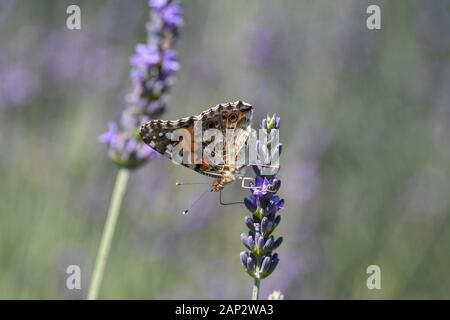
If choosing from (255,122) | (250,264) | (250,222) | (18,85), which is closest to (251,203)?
(250,222)

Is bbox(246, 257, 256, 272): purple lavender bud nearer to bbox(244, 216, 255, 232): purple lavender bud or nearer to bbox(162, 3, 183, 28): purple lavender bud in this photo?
bbox(244, 216, 255, 232): purple lavender bud

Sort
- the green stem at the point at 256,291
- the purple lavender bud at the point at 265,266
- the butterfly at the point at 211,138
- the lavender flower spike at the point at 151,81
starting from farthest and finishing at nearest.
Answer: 1. the lavender flower spike at the point at 151,81
2. the butterfly at the point at 211,138
3. the purple lavender bud at the point at 265,266
4. the green stem at the point at 256,291

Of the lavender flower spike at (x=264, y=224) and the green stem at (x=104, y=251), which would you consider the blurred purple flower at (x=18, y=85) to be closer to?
the green stem at (x=104, y=251)

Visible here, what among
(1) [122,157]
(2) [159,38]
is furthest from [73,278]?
(2) [159,38]

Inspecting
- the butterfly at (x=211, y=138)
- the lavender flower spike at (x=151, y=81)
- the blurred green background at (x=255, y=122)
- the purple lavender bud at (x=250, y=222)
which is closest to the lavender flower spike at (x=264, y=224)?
the purple lavender bud at (x=250, y=222)

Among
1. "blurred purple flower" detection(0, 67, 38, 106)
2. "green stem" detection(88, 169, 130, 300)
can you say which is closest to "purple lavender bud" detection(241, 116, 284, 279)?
"green stem" detection(88, 169, 130, 300)

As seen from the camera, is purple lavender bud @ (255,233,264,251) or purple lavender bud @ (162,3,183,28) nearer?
purple lavender bud @ (255,233,264,251)

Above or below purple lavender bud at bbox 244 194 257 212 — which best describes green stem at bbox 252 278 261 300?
below

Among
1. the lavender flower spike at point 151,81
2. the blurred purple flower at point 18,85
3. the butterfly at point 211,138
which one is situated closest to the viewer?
the butterfly at point 211,138
